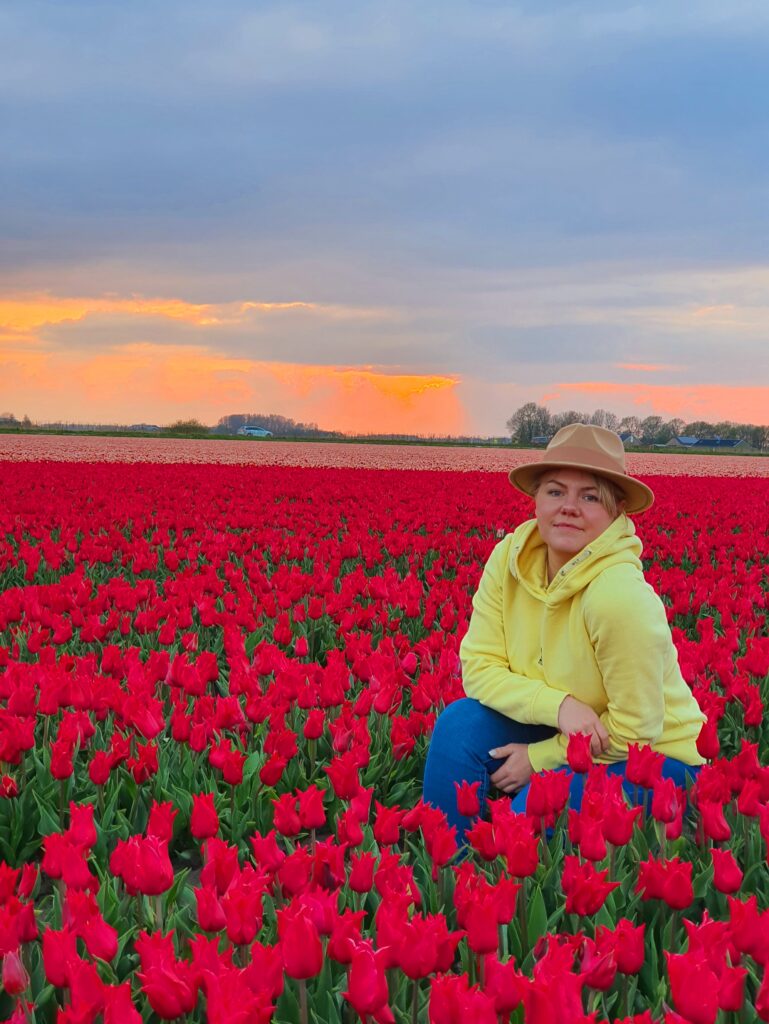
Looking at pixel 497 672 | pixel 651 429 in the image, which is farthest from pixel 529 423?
pixel 497 672

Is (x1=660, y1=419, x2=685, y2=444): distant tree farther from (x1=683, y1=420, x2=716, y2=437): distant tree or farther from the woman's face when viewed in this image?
the woman's face

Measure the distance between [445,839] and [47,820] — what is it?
1.68 meters

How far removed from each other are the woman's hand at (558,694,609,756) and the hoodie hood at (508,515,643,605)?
14.8 inches

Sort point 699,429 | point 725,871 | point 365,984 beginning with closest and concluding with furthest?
point 365,984 → point 725,871 → point 699,429

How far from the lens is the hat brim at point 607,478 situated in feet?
11.3

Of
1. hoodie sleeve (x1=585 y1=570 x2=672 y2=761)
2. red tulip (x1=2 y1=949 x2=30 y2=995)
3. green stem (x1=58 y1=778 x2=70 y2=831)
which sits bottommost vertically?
green stem (x1=58 y1=778 x2=70 y2=831)

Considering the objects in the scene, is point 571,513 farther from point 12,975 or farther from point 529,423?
point 529,423

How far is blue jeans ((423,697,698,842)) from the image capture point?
3.50m

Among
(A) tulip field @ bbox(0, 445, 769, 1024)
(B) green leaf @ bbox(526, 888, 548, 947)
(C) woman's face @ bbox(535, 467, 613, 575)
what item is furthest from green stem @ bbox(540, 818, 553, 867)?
(C) woman's face @ bbox(535, 467, 613, 575)

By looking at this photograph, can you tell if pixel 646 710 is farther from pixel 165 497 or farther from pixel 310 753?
pixel 165 497

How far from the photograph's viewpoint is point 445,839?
7.80ft

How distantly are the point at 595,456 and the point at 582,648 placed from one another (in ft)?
2.27

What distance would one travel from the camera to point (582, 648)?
352cm

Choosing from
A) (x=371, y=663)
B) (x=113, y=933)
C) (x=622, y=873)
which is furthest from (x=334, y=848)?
(x=371, y=663)
